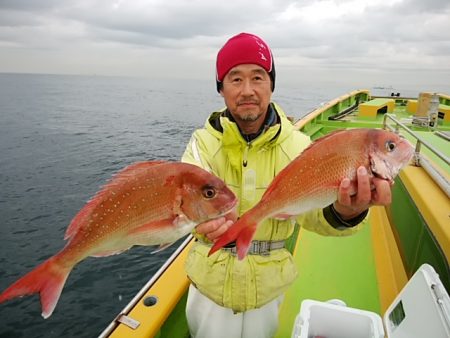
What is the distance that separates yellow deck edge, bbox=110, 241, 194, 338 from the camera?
7.43 ft

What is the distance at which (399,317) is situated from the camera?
211cm

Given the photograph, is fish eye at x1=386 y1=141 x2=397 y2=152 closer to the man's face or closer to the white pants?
the man's face

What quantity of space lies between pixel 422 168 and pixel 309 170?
9.11 ft

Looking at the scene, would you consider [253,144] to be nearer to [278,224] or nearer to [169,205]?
[278,224]

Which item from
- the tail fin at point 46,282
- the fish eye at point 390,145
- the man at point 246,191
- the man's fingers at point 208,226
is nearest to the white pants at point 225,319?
the man at point 246,191

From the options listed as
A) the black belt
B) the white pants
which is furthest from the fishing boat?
the black belt

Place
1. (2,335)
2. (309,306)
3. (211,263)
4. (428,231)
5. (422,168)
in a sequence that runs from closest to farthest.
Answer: (211,263) → (309,306) → (428,231) → (422,168) → (2,335)

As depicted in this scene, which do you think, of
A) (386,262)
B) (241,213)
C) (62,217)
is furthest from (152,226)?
(62,217)

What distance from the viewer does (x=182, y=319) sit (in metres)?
2.97

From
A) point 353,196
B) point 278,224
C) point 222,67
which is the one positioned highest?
point 222,67

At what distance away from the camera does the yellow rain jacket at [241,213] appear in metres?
2.17

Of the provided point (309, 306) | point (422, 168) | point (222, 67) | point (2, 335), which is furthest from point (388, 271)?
point (2, 335)

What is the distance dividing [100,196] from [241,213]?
0.99 meters

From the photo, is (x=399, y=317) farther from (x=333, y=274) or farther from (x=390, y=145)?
(x=333, y=274)
